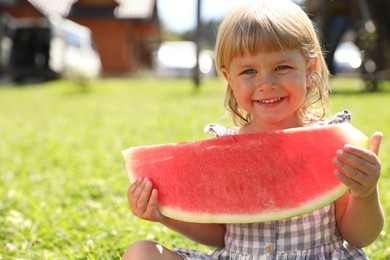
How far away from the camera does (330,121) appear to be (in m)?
2.10

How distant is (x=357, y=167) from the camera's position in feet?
5.14

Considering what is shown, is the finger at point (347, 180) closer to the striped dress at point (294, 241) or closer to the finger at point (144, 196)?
the striped dress at point (294, 241)

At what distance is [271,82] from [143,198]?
23.8 inches

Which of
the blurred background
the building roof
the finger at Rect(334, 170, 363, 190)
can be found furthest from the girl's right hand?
the building roof

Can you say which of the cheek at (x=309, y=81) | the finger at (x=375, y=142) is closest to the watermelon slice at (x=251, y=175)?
the finger at (x=375, y=142)

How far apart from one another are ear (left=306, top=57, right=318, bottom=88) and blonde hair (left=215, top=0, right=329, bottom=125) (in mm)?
15

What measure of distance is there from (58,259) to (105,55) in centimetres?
2570

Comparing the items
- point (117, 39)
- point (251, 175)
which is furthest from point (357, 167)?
point (117, 39)

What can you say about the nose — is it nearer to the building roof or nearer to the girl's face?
the girl's face

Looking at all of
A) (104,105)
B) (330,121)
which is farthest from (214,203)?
(104,105)

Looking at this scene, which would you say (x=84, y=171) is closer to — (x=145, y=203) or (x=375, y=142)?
(x=145, y=203)

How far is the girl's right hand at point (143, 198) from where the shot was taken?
6.20 feet

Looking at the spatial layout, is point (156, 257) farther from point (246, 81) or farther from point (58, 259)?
point (58, 259)

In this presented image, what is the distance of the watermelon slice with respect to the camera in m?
1.81
